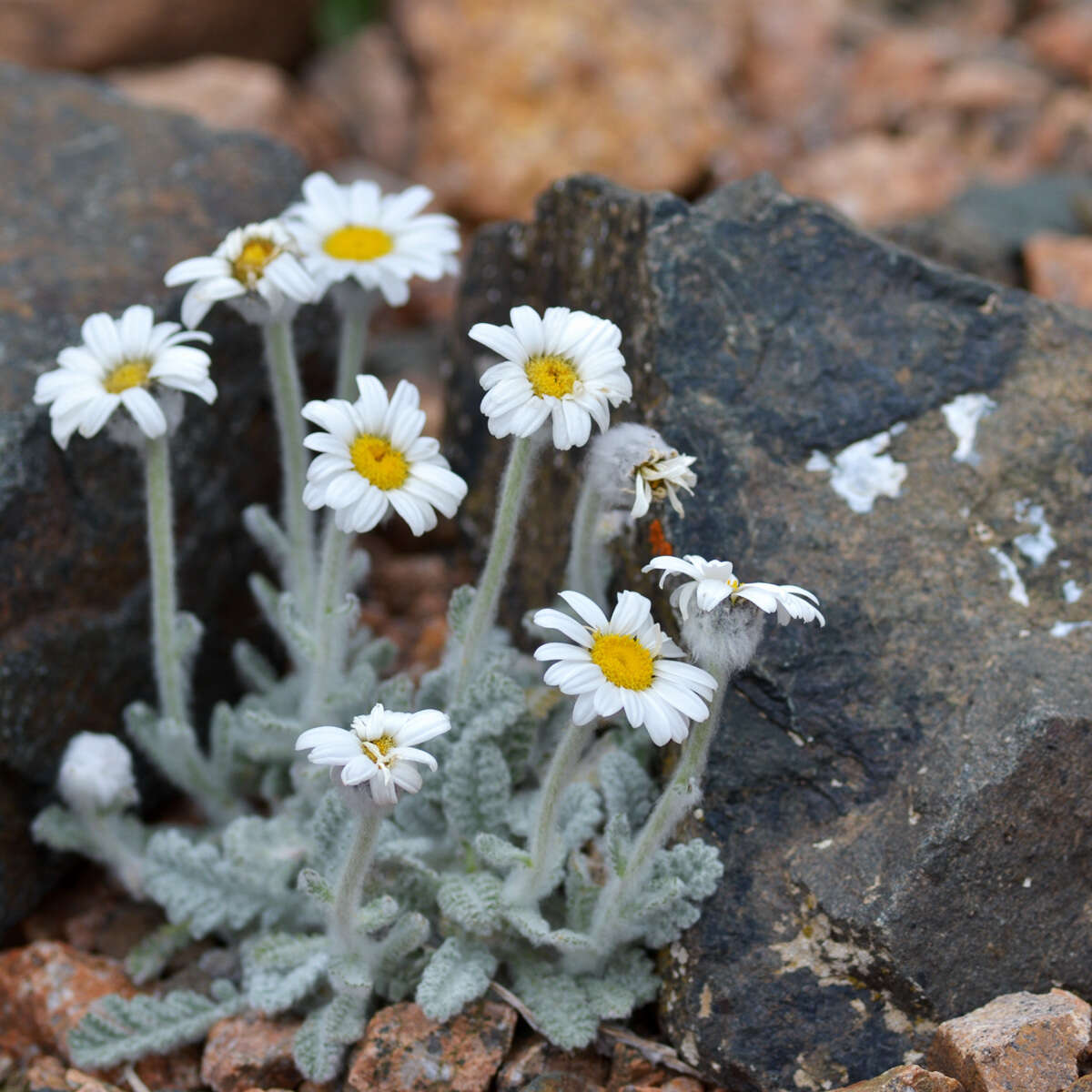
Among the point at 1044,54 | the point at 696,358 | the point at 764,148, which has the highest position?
the point at 696,358

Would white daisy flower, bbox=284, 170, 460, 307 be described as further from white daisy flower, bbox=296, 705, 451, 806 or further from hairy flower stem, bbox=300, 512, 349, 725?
white daisy flower, bbox=296, 705, 451, 806

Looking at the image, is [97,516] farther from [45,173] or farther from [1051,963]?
[1051,963]

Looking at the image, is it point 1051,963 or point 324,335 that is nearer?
point 1051,963

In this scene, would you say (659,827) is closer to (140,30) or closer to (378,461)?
(378,461)

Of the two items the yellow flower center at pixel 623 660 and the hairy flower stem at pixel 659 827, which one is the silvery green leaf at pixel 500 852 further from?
the yellow flower center at pixel 623 660

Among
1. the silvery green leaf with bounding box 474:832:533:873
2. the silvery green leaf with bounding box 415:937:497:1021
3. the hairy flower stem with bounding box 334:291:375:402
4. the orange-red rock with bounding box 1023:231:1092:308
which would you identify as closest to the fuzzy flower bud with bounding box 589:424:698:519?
the silvery green leaf with bounding box 474:832:533:873

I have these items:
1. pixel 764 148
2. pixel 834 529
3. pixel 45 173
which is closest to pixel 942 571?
pixel 834 529
